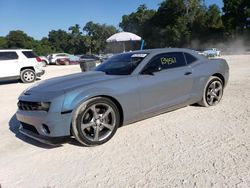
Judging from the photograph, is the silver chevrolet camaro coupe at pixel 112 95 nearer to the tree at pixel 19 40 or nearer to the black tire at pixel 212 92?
the black tire at pixel 212 92

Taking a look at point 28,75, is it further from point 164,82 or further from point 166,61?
point 164,82

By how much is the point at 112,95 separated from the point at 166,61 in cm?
150

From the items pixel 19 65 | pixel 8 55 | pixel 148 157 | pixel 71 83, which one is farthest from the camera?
pixel 19 65

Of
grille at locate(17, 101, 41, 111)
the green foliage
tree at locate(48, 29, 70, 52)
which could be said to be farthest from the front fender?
tree at locate(48, 29, 70, 52)

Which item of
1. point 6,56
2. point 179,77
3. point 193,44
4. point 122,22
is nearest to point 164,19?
point 193,44

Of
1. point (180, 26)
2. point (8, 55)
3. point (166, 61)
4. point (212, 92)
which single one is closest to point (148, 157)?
point (166, 61)

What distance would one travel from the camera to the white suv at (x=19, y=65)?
41.5ft

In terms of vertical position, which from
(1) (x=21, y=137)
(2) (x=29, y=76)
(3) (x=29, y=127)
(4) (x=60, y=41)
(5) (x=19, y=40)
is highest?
→ (5) (x=19, y=40)

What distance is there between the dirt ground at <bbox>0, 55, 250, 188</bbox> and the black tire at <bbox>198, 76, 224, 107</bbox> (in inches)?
24.6

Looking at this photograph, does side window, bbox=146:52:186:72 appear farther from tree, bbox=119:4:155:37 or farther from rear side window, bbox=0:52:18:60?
tree, bbox=119:4:155:37

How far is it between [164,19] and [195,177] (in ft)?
210

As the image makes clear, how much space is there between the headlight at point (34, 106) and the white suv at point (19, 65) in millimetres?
8854

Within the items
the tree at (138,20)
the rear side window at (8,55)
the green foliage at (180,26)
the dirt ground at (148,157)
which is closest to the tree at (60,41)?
the green foliage at (180,26)

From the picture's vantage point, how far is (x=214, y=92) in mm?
6195
